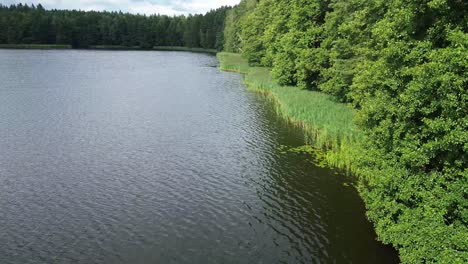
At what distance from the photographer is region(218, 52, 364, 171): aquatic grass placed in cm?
3042

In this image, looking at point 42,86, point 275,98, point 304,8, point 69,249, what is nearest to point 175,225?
point 69,249

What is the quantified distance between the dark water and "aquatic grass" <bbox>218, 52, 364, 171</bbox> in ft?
4.61

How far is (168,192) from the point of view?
25.8 m

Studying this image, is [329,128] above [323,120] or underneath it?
underneath

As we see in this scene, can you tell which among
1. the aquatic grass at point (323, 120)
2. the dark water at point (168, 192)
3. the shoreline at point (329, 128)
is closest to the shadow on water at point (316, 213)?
the dark water at point (168, 192)

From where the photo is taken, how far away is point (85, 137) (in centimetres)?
3741

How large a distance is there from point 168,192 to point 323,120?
17.6 meters

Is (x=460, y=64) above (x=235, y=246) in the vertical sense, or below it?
above

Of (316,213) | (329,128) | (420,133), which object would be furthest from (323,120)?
(420,133)

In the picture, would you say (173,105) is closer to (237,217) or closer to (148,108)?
(148,108)

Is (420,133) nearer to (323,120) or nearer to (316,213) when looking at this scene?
(316,213)

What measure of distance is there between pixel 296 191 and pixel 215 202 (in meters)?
5.42

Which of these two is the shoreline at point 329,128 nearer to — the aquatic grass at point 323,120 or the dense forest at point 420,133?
the aquatic grass at point 323,120

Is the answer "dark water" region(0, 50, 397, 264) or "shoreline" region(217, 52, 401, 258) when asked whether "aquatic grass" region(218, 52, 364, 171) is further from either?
"dark water" region(0, 50, 397, 264)
